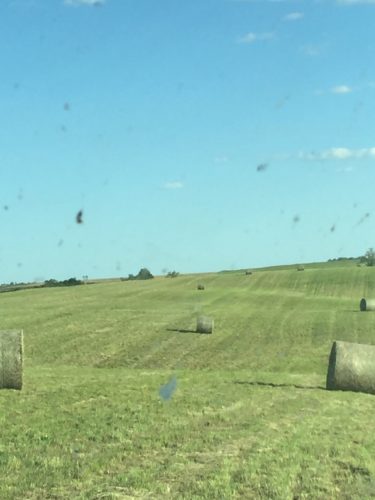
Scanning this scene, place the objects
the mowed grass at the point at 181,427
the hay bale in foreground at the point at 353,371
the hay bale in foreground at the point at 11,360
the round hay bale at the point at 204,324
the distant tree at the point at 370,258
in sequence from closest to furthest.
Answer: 1. the mowed grass at the point at 181,427
2. the hay bale in foreground at the point at 11,360
3. the hay bale in foreground at the point at 353,371
4. the round hay bale at the point at 204,324
5. the distant tree at the point at 370,258

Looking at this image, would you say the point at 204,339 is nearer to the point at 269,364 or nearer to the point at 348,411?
the point at 269,364

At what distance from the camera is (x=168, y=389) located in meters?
16.3

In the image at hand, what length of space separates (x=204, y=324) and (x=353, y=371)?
58.8 ft

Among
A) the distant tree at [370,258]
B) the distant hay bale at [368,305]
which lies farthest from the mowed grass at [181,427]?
the distant tree at [370,258]

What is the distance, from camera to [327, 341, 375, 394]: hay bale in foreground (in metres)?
18.1

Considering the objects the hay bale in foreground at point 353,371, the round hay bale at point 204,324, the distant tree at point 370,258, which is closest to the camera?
the hay bale in foreground at point 353,371

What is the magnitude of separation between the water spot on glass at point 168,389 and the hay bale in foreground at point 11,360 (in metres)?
A: 2.88

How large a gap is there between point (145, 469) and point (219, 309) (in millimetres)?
41957

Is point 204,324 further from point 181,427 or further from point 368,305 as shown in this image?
point 181,427

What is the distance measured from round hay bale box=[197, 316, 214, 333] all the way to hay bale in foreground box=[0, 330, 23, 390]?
19093mm

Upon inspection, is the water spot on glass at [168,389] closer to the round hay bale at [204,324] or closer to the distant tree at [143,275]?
the round hay bale at [204,324]

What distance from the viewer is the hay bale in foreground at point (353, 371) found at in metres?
18.1

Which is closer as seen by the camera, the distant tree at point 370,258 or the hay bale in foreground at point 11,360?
the hay bale in foreground at point 11,360

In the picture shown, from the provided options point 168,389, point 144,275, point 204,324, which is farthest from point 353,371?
point 144,275
